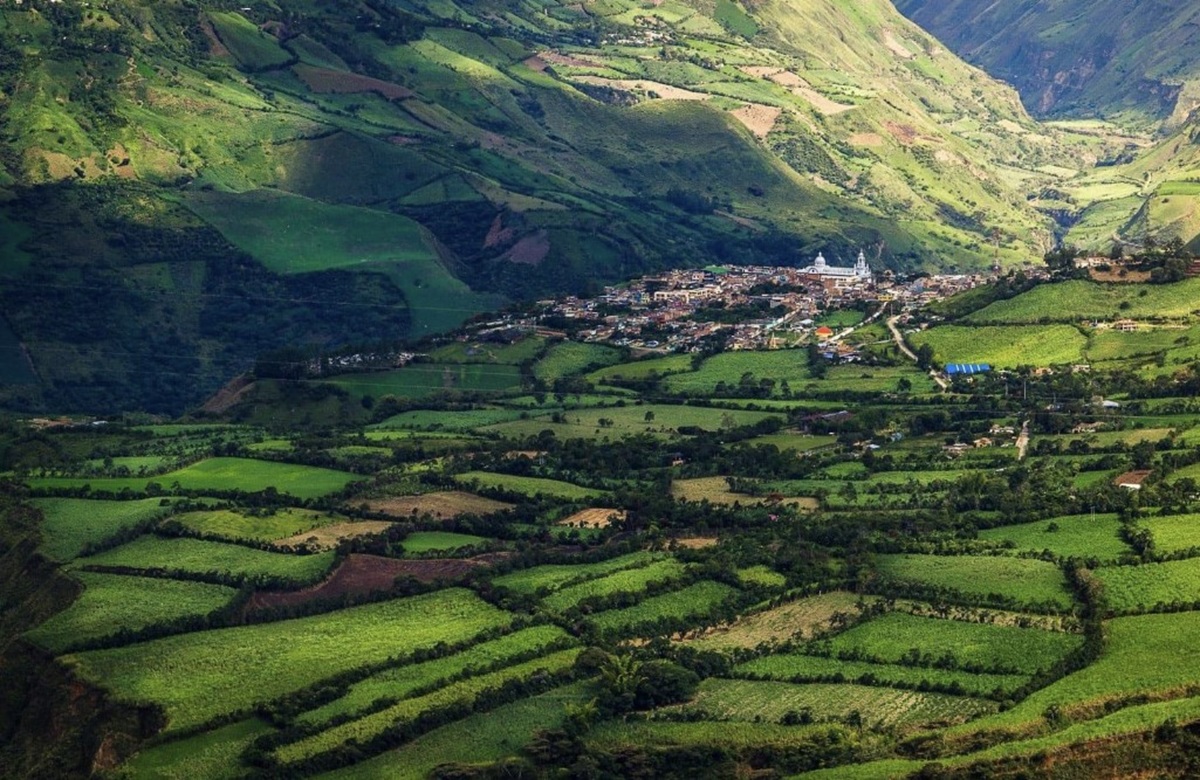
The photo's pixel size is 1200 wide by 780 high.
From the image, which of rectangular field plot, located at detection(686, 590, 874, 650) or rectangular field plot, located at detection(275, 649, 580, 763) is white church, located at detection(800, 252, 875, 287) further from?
rectangular field plot, located at detection(275, 649, 580, 763)

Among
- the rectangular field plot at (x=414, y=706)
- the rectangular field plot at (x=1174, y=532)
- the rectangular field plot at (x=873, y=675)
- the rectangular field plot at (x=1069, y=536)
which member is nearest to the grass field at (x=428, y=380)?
the rectangular field plot at (x=1069, y=536)

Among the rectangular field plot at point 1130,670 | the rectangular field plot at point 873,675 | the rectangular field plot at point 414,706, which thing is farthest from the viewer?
the rectangular field plot at point 873,675

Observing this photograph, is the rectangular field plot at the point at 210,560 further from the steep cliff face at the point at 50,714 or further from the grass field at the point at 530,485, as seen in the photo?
the grass field at the point at 530,485

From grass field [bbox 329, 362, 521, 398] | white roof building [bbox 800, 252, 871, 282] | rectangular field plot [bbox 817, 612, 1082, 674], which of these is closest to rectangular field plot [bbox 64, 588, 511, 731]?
rectangular field plot [bbox 817, 612, 1082, 674]

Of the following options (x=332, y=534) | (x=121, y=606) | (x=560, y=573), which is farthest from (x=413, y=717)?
(x=332, y=534)

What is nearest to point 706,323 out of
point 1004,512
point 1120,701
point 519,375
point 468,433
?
point 519,375

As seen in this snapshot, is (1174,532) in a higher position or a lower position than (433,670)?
higher

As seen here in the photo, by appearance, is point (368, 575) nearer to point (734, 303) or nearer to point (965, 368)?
point (965, 368)
